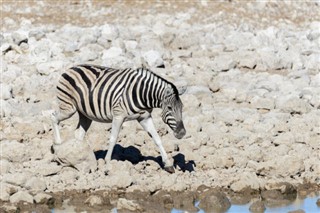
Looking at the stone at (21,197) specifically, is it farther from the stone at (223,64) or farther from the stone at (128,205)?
the stone at (223,64)

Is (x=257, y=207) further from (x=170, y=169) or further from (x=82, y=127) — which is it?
(x=82, y=127)

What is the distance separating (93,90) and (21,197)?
2340 millimetres

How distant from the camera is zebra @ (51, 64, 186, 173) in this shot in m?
14.1

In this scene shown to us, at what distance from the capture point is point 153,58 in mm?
19891

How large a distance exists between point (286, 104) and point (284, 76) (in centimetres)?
252

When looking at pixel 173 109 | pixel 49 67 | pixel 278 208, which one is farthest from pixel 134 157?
pixel 49 67

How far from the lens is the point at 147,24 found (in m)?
23.1

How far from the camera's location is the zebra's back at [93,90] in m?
14.5

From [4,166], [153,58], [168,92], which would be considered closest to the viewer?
[168,92]

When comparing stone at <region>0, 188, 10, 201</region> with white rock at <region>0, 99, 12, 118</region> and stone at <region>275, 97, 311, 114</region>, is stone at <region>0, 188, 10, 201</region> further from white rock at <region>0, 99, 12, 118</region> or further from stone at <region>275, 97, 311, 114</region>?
stone at <region>275, 97, 311, 114</region>

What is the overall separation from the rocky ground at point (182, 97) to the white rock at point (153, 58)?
0.02m

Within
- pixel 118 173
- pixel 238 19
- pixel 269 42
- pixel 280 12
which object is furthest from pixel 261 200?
pixel 280 12

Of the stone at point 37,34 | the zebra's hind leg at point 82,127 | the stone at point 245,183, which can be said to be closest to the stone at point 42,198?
the zebra's hind leg at point 82,127

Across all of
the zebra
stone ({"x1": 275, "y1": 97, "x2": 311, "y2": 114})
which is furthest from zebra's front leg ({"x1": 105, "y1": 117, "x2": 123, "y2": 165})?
stone ({"x1": 275, "y1": 97, "x2": 311, "y2": 114})
